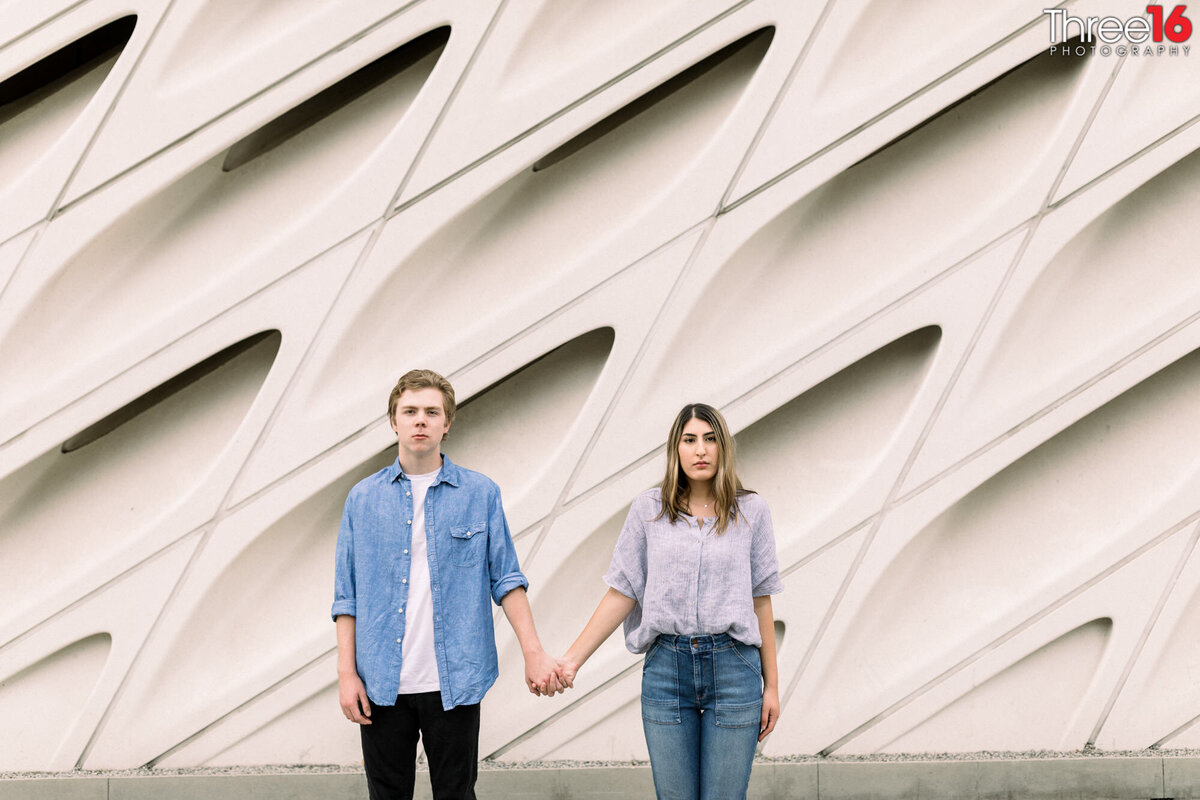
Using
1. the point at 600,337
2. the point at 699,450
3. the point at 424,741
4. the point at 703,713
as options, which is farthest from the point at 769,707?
the point at 600,337

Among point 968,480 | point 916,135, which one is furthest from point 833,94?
point 968,480

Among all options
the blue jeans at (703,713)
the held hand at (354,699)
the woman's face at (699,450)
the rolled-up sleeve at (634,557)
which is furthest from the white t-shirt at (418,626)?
the woman's face at (699,450)

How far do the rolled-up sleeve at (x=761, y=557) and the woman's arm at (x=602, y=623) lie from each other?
17.3 inches

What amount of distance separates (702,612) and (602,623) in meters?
0.44

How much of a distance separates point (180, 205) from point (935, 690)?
480 cm

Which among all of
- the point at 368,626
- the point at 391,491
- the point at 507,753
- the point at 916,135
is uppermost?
the point at 916,135

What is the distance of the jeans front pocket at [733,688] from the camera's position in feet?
10.4

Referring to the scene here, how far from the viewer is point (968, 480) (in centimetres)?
519

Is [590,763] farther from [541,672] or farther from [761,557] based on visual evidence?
[761,557]

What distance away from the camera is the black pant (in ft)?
10.7

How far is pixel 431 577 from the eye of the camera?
3295 millimetres

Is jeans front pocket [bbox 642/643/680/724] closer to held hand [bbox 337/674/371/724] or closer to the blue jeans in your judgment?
the blue jeans

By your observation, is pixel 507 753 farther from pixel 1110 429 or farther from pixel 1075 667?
pixel 1110 429

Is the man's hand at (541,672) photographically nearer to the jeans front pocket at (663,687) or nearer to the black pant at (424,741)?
the black pant at (424,741)
